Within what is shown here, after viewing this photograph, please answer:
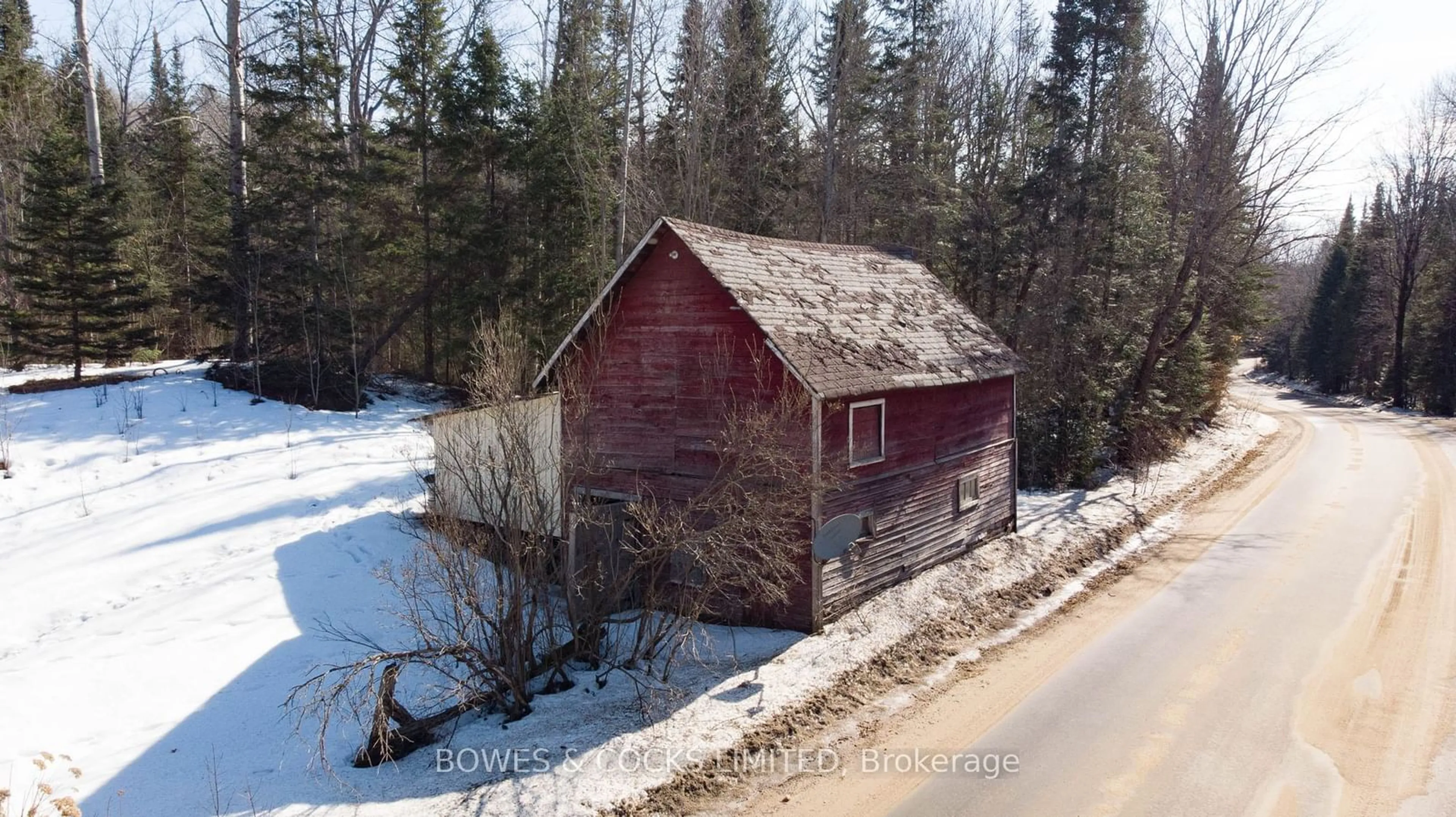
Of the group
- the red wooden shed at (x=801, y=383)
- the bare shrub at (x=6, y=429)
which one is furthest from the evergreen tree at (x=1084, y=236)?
the bare shrub at (x=6, y=429)

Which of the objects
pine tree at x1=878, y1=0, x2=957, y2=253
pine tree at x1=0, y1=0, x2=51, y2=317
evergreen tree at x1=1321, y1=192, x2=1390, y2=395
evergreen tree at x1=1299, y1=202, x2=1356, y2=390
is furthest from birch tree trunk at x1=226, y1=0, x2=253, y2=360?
evergreen tree at x1=1299, y1=202, x2=1356, y2=390

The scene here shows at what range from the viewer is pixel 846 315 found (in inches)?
537

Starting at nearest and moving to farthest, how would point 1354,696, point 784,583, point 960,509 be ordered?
point 1354,696
point 784,583
point 960,509

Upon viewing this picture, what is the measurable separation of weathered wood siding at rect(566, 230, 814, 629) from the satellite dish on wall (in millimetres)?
392

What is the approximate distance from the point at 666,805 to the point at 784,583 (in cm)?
376

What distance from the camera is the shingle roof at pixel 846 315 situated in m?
11.9

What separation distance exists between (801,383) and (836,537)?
7.40ft

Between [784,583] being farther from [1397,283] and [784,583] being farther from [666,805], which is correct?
[1397,283]

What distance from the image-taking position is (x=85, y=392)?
18750 mm

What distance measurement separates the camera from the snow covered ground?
8211 millimetres

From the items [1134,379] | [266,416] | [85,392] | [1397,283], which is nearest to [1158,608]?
[1134,379]

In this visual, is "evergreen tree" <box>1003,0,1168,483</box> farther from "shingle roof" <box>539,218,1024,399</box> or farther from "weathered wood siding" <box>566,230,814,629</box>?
"weathered wood siding" <box>566,230,814,629</box>

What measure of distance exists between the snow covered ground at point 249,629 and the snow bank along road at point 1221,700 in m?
1.48

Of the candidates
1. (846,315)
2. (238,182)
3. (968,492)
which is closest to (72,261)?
(238,182)
